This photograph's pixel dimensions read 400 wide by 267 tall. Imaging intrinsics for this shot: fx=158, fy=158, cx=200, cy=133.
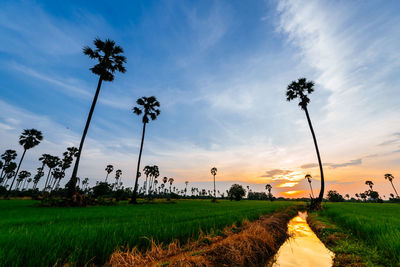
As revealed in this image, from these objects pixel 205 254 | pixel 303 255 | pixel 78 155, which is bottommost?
pixel 303 255

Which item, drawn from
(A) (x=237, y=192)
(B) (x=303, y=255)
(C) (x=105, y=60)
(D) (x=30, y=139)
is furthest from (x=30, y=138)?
(A) (x=237, y=192)

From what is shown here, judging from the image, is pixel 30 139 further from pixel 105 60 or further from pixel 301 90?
pixel 301 90

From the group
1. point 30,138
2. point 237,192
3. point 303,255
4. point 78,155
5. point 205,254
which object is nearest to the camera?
point 205,254

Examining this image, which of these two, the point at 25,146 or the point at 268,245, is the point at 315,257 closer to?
the point at 268,245

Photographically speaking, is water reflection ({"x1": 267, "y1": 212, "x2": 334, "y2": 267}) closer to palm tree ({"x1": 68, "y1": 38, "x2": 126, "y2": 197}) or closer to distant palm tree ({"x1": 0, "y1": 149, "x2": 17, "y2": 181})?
palm tree ({"x1": 68, "y1": 38, "x2": 126, "y2": 197})

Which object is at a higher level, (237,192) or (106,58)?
(106,58)

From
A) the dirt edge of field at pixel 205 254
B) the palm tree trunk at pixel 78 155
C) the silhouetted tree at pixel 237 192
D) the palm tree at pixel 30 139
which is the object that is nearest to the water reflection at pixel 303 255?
the dirt edge of field at pixel 205 254

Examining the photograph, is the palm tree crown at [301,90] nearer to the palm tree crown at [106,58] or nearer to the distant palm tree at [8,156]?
the palm tree crown at [106,58]

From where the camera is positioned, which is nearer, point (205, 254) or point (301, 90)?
point (205, 254)

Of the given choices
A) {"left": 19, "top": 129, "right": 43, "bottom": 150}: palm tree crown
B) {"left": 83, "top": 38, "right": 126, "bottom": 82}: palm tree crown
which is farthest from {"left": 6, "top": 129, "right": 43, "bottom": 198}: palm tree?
{"left": 83, "top": 38, "right": 126, "bottom": 82}: palm tree crown

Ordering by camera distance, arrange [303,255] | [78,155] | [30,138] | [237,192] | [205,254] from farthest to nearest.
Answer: [237,192] → [30,138] → [78,155] → [303,255] → [205,254]

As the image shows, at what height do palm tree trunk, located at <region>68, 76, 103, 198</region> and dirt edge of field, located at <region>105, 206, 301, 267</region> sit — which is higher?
palm tree trunk, located at <region>68, 76, 103, 198</region>

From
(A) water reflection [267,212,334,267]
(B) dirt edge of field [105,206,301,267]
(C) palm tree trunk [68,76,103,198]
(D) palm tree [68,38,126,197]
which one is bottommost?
(A) water reflection [267,212,334,267]

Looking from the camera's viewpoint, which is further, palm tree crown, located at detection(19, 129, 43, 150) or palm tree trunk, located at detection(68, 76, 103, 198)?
palm tree crown, located at detection(19, 129, 43, 150)
